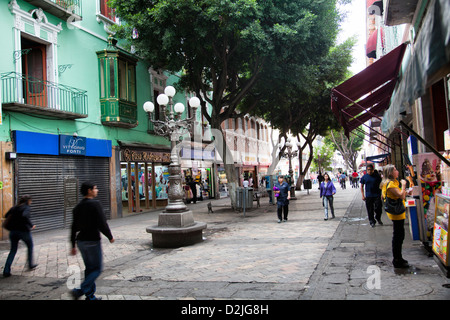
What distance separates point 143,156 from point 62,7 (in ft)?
25.9

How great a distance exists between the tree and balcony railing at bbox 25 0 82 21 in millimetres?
1510

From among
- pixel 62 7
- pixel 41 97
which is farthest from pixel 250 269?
pixel 62 7

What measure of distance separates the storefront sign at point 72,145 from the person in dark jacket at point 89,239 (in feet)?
31.8

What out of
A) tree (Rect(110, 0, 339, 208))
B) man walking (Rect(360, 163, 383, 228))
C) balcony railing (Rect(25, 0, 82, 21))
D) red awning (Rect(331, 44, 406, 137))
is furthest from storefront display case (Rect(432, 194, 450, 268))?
balcony railing (Rect(25, 0, 82, 21))

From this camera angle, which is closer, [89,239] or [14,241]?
[89,239]

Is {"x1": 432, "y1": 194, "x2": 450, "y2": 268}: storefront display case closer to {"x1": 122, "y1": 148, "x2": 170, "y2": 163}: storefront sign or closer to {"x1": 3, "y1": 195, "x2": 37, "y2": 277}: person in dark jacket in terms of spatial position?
{"x1": 3, "y1": 195, "x2": 37, "y2": 277}: person in dark jacket

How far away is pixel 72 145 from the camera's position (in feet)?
46.2

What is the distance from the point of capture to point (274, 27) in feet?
44.3

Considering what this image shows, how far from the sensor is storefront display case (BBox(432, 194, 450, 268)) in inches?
176

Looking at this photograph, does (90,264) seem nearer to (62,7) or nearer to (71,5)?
(62,7)

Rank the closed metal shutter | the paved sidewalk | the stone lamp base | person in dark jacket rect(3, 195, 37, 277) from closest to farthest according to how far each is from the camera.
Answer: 1. the paved sidewalk
2. person in dark jacket rect(3, 195, 37, 277)
3. the stone lamp base
4. the closed metal shutter

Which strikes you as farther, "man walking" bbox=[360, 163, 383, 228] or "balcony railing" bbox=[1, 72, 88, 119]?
"balcony railing" bbox=[1, 72, 88, 119]

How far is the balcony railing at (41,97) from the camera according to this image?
11453 mm
